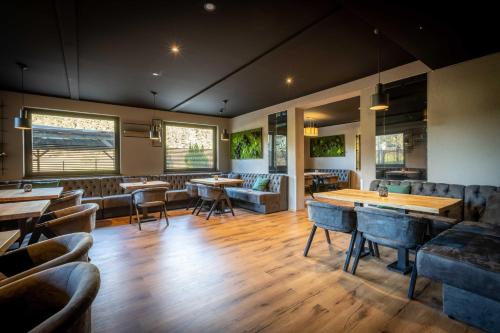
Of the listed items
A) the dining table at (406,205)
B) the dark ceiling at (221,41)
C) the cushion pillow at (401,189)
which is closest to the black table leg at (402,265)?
the dining table at (406,205)

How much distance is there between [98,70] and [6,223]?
2595 millimetres

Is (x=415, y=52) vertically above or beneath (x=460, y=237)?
above

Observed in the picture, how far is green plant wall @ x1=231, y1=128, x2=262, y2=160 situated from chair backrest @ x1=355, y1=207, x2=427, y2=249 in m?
4.57

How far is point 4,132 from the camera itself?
492 centimetres

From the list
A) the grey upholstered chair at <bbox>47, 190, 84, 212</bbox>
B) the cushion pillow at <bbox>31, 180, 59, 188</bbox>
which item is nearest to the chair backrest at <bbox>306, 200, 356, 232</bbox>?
the grey upholstered chair at <bbox>47, 190, 84, 212</bbox>

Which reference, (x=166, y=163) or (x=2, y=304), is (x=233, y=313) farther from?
(x=166, y=163)

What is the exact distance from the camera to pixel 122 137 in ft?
20.5

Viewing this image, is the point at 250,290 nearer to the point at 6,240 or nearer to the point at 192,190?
the point at 6,240

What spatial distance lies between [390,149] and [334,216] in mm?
2203

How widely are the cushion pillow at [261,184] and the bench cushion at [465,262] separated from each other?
13.6ft

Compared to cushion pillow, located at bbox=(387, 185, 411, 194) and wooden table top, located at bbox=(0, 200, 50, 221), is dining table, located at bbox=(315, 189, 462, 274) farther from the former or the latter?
wooden table top, located at bbox=(0, 200, 50, 221)

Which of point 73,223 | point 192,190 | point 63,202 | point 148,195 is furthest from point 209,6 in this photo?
point 192,190

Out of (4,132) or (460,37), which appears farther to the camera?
(4,132)

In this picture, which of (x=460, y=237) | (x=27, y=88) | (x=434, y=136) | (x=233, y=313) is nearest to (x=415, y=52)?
(x=434, y=136)
